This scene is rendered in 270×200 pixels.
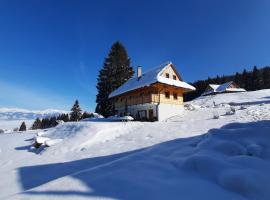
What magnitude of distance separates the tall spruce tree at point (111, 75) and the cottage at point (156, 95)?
7.08m

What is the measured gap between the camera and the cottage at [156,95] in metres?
27.3

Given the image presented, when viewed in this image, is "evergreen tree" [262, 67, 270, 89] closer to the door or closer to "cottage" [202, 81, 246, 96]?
"cottage" [202, 81, 246, 96]

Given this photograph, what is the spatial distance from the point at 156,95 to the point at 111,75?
52.0 feet

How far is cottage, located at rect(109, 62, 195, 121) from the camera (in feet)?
89.7

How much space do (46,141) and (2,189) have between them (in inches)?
401

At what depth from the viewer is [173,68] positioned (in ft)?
101

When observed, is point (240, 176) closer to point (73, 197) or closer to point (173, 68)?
point (73, 197)

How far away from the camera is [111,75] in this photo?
4116cm

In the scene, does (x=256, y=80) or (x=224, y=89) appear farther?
(x=256, y=80)

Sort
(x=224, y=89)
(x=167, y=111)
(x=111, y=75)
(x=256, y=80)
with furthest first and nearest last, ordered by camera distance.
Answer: (x=256, y=80) → (x=224, y=89) → (x=111, y=75) → (x=167, y=111)

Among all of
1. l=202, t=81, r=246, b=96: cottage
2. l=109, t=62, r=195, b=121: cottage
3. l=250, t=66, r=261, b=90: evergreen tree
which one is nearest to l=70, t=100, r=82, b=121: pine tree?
l=109, t=62, r=195, b=121: cottage

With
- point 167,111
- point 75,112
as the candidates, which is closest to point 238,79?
point 75,112

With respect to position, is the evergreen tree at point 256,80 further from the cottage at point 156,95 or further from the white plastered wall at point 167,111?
the white plastered wall at point 167,111

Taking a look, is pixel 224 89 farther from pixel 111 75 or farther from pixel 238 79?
pixel 111 75
